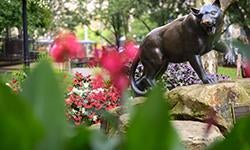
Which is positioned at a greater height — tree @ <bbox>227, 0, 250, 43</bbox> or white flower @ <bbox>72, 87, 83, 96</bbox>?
tree @ <bbox>227, 0, 250, 43</bbox>

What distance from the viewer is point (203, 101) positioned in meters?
5.77

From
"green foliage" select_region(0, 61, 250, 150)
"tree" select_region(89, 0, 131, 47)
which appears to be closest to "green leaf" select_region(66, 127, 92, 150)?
"green foliage" select_region(0, 61, 250, 150)

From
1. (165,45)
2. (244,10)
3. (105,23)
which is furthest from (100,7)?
(165,45)

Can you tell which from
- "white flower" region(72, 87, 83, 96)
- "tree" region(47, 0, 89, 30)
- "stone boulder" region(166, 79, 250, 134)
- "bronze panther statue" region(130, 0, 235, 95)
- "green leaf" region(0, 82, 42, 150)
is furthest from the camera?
"tree" region(47, 0, 89, 30)

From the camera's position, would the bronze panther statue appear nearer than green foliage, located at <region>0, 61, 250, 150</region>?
No

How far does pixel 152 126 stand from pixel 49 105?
0.16 m

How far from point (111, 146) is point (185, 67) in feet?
28.7

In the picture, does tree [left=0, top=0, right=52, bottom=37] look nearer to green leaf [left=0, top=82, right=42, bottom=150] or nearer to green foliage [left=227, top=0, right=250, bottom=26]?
green foliage [left=227, top=0, right=250, bottom=26]

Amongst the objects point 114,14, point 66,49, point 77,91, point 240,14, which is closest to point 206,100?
point 77,91

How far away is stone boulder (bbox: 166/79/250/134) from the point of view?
5.77 m

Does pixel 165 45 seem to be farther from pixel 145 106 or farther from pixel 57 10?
pixel 57 10

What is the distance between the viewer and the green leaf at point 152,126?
72 centimetres

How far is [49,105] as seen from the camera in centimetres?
78

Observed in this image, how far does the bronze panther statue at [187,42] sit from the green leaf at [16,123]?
4.82 meters
